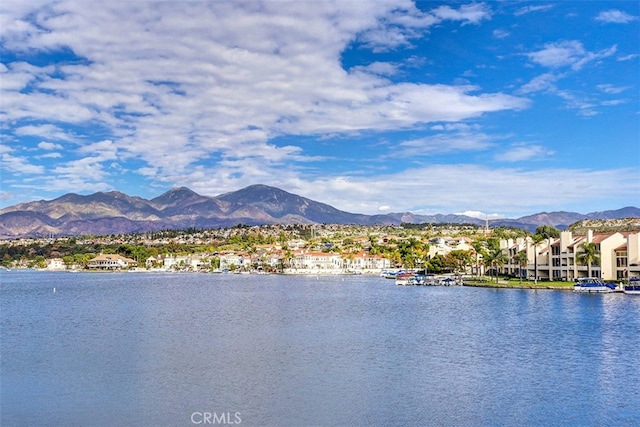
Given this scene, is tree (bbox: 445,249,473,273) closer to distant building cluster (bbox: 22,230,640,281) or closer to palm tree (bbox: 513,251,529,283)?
distant building cluster (bbox: 22,230,640,281)

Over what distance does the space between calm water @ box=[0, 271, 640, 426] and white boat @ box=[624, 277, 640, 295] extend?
10.8m

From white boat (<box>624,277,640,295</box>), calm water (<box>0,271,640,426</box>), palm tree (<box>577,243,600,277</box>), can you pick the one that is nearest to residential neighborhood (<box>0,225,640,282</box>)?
palm tree (<box>577,243,600,277</box>)

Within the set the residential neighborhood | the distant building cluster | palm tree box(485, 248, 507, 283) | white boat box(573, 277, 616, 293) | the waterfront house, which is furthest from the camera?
the waterfront house

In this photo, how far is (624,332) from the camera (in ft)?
96.9

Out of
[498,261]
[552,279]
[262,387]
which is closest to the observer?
[262,387]

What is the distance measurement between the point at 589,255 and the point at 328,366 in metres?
40.1

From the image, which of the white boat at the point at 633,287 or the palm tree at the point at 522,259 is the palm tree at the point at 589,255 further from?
the palm tree at the point at 522,259

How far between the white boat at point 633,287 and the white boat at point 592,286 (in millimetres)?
1246

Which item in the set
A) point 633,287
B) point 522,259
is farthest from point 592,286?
point 522,259

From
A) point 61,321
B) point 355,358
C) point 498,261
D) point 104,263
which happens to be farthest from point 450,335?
point 104,263

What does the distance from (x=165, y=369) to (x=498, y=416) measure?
11656 millimetres

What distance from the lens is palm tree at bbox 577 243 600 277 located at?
179 feet

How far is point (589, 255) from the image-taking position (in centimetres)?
5462

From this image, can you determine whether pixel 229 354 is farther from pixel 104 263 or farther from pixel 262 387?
pixel 104 263
